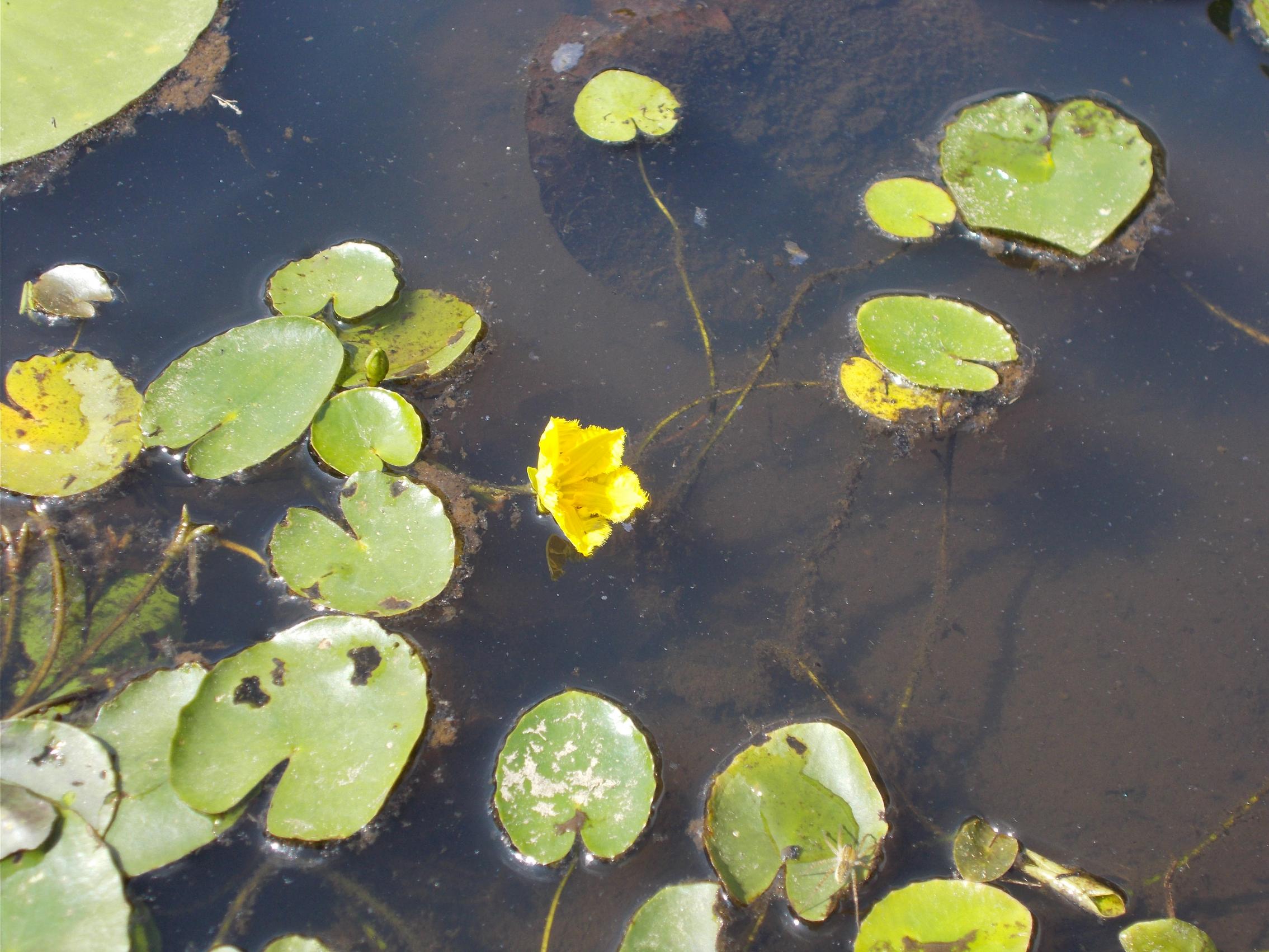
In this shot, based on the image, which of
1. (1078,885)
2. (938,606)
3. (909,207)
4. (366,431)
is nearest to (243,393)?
(366,431)

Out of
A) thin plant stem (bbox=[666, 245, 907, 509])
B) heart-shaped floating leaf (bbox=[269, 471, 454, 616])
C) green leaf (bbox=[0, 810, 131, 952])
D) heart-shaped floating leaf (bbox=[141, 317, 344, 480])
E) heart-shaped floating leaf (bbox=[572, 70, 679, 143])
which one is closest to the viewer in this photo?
green leaf (bbox=[0, 810, 131, 952])

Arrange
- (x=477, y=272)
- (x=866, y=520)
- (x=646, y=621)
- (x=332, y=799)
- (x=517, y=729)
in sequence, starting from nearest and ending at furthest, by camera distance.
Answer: (x=332, y=799) < (x=517, y=729) < (x=646, y=621) < (x=866, y=520) < (x=477, y=272)

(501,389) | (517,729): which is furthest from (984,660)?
(501,389)

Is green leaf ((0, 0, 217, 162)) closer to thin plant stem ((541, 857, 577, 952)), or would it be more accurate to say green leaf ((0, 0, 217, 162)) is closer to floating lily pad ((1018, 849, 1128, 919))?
thin plant stem ((541, 857, 577, 952))

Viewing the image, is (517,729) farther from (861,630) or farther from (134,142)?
(134,142)

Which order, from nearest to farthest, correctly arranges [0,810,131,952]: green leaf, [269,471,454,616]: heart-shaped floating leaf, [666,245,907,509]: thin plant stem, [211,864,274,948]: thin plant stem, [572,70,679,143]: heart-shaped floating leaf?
[0,810,131,952]: green leaf → [211,864,274,948]: thin plant stem → [269,471,454,616]: heart-shaped floating leaf → [666,245,907,509]: thin plant stem → [572,70,679,143]: heart-shaped floating leaf

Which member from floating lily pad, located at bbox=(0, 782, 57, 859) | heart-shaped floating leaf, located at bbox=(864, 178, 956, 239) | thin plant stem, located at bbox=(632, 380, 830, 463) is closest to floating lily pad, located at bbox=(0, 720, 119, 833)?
floating lily pad, located at bbox=(0, 782, 57, 859)

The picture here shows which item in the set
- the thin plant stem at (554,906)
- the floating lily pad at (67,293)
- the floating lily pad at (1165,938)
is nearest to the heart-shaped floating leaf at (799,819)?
the thin plant stem at (554,906)
